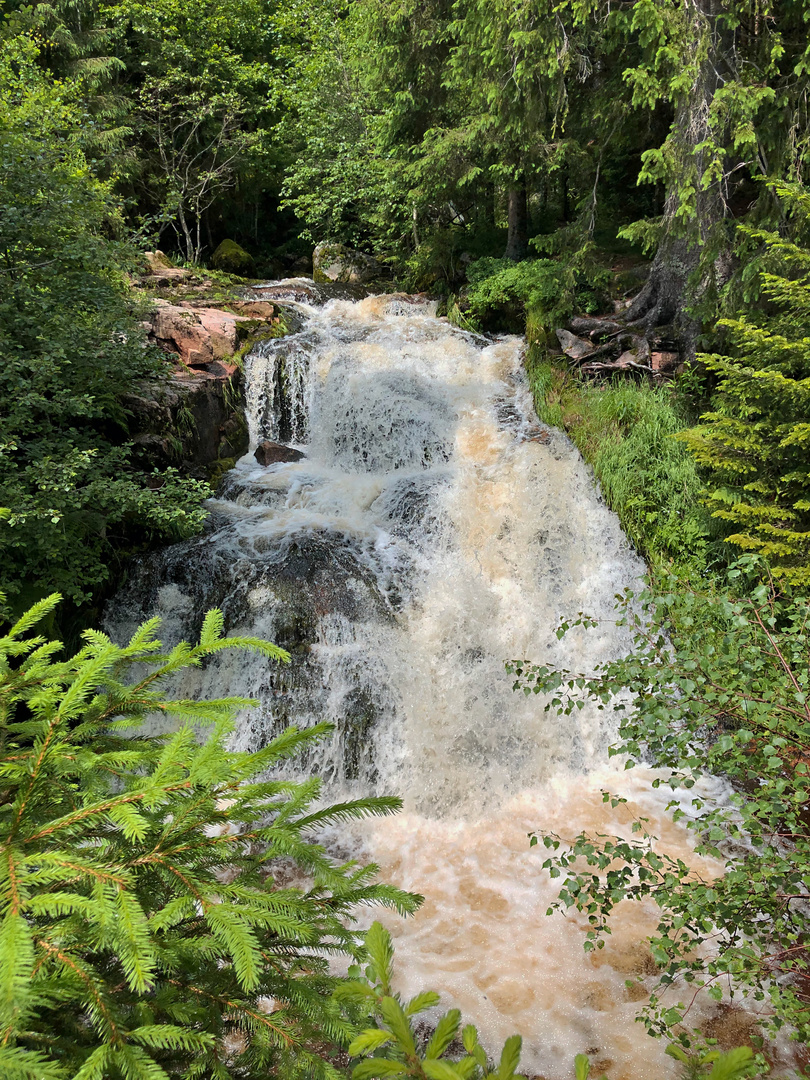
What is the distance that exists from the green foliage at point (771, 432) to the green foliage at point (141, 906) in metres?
4.77

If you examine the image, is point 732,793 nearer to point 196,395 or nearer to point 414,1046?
point 414,1046

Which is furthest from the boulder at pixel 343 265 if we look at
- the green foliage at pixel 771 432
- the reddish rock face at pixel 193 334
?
the green foliage at pixel 771 432

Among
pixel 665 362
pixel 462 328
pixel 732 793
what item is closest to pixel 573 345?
pixel 665 362

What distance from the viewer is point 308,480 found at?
848 centimetres

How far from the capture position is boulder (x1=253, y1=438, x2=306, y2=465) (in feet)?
29.2

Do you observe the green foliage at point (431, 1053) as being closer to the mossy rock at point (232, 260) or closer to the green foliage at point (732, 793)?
the green foliage at point (732, 793)

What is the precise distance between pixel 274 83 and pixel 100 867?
19.7 m

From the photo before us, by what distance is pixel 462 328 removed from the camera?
36.7 ft

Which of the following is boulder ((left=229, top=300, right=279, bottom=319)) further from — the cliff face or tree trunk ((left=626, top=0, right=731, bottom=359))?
tree trunk ((left=626, top=0, right=731, bottom=359))

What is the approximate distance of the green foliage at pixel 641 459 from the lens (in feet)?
21.5

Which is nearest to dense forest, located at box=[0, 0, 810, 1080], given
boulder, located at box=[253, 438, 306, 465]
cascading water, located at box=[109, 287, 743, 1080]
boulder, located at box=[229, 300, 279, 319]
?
cascading water, located at box=[109, 287, 743, 1080]

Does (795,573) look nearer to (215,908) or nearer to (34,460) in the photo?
(215,908)

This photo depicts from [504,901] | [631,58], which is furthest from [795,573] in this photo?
[631,58]

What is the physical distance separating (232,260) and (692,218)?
1359 cm
